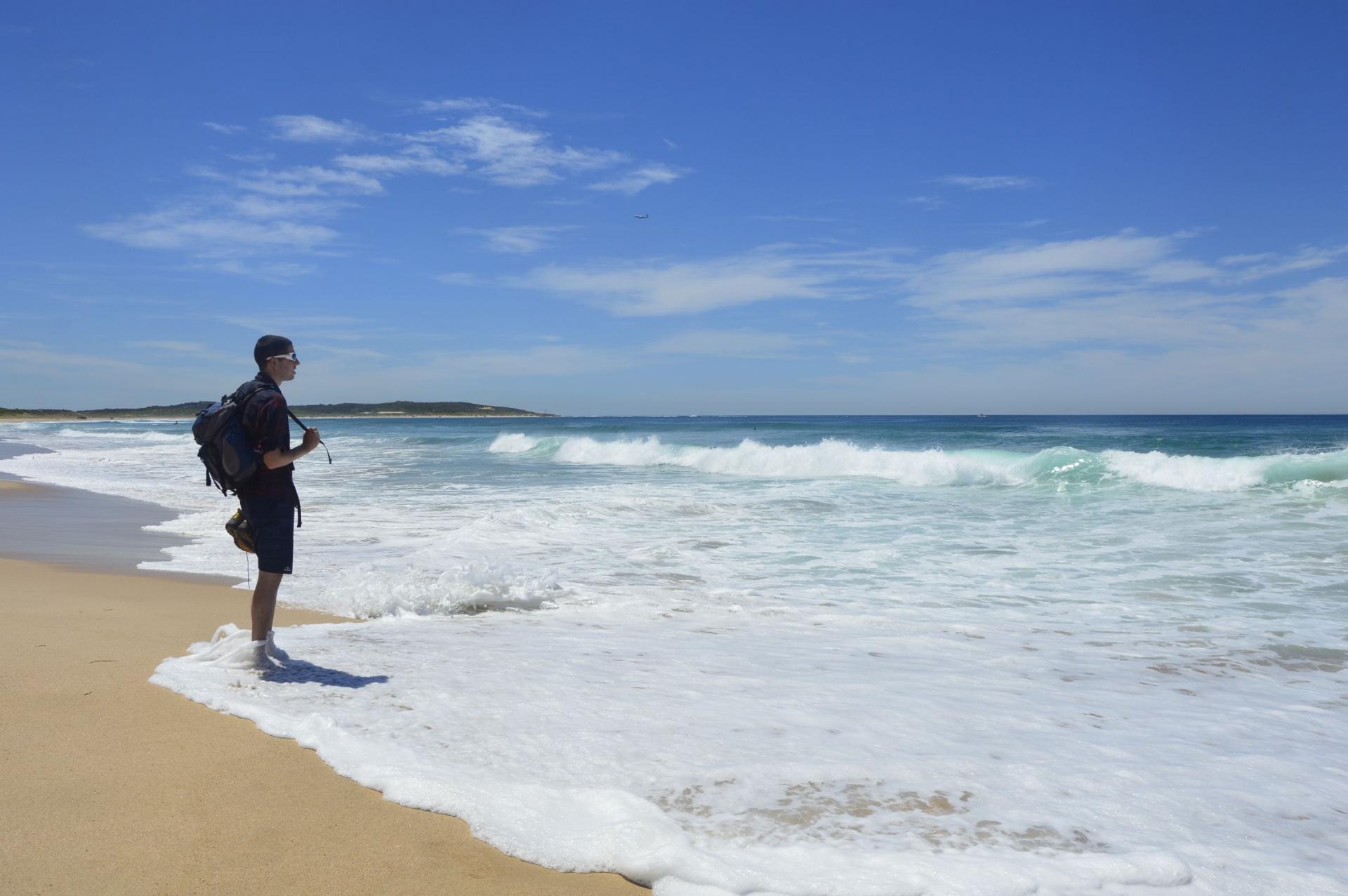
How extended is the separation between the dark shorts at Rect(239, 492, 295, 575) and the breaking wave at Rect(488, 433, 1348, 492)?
16.2 metres

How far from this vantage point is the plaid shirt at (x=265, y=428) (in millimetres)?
4121

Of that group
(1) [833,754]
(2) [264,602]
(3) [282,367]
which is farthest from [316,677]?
(1) [833,754]

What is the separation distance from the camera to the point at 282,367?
428 cm

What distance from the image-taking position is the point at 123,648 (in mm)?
4773

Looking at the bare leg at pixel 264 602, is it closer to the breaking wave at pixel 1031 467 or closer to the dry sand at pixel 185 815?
the dry sand at pixel 185 815

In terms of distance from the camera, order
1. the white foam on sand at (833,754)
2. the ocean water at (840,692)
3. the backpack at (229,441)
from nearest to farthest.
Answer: the white foam on sand at (833,754), the ocean water at (840,692), the backpack at (229,441)

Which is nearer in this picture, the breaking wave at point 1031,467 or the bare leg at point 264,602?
the bare leg at point 264,602

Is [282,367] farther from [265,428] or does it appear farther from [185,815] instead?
[185,815]

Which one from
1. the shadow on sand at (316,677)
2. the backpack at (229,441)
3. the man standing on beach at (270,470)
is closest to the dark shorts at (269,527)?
the man standing on beach at (270,470)

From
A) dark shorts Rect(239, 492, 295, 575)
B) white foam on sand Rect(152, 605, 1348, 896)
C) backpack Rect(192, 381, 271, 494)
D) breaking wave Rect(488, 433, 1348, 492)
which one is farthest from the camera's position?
breaking wave Rect(488, 433, 1348, 492)

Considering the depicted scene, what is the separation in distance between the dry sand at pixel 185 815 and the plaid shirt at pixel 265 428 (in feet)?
3.40

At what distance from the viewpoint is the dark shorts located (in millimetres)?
4230

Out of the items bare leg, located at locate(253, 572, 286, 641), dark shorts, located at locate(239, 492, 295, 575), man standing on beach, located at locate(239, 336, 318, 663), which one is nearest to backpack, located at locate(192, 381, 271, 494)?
man standing on beach, located at locate(239, 336, 318, 663)

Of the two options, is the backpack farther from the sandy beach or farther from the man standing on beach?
the sandy beach
